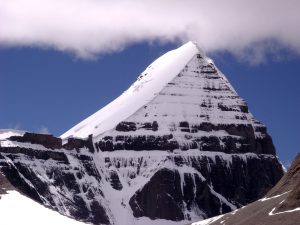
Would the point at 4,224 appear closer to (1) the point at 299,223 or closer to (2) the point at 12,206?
(2) the point at 12,206

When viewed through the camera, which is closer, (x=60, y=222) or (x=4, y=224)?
(x=4, y=224)

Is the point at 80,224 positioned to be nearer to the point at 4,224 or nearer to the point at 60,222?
the point at 60,222

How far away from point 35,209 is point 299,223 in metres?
49.1

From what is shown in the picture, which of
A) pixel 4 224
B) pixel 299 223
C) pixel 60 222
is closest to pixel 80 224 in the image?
pixel 60 222

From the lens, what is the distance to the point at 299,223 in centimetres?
19675

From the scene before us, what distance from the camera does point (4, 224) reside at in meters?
178

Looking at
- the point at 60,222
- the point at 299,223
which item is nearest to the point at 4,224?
the point at 60,222

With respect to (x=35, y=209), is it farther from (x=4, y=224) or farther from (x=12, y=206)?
(x=4, y=224)

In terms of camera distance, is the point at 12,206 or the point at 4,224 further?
the point at 12,206

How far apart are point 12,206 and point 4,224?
17.3 meters

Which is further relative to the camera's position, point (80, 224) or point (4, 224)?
point (80, 224)

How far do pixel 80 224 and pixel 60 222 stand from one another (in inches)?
147

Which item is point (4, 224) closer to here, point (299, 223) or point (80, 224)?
point (80, 224)

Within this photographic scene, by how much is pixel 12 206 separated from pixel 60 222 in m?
10.7
